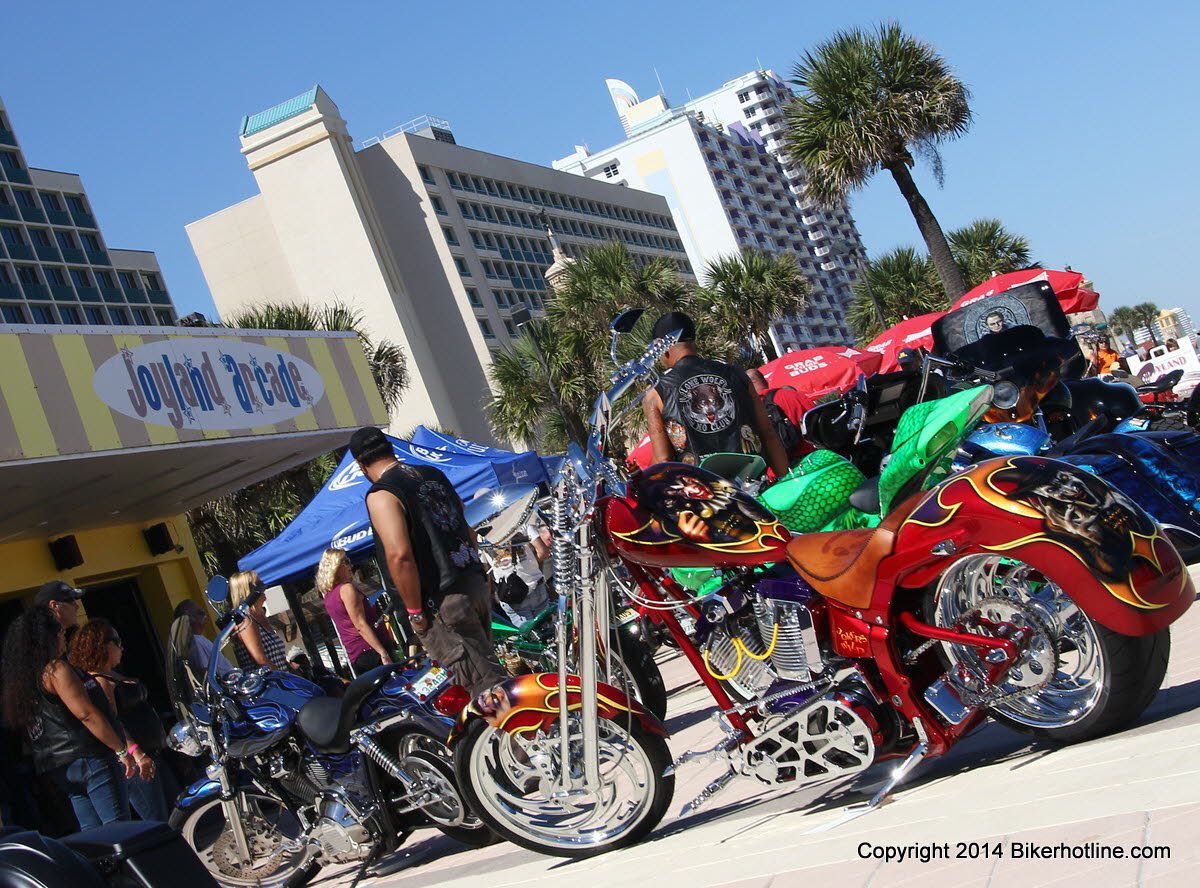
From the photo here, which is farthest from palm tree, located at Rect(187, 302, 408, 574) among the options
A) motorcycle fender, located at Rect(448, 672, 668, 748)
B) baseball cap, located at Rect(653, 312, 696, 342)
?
motorcycle fender, located at Rect(448, 672, 668, 748)

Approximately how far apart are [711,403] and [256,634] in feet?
10.8

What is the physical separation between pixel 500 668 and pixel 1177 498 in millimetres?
3117

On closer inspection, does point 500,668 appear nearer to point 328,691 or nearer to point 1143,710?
point 328,691

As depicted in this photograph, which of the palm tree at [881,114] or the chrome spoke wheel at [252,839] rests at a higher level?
the palm tree at [881,114]

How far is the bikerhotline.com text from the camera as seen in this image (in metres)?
2.54

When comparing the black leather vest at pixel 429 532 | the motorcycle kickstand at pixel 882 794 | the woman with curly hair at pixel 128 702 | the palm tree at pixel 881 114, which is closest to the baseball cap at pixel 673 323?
the black leather vest at pixel 429 532

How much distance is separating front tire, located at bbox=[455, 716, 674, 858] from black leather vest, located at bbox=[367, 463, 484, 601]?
98 cm

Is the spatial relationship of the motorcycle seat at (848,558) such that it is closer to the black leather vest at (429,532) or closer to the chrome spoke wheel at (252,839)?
the black leather vest at (429,532)

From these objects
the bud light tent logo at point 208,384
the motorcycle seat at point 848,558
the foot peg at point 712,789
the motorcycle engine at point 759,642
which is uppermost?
the bud light tent logo at point 208,384

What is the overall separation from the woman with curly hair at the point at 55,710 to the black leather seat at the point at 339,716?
66.5 inches

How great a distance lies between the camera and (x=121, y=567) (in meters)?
13.9

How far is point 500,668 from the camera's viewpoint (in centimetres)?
494

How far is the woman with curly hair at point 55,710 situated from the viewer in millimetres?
6160

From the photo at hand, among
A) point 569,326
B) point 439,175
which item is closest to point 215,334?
point 569,326
